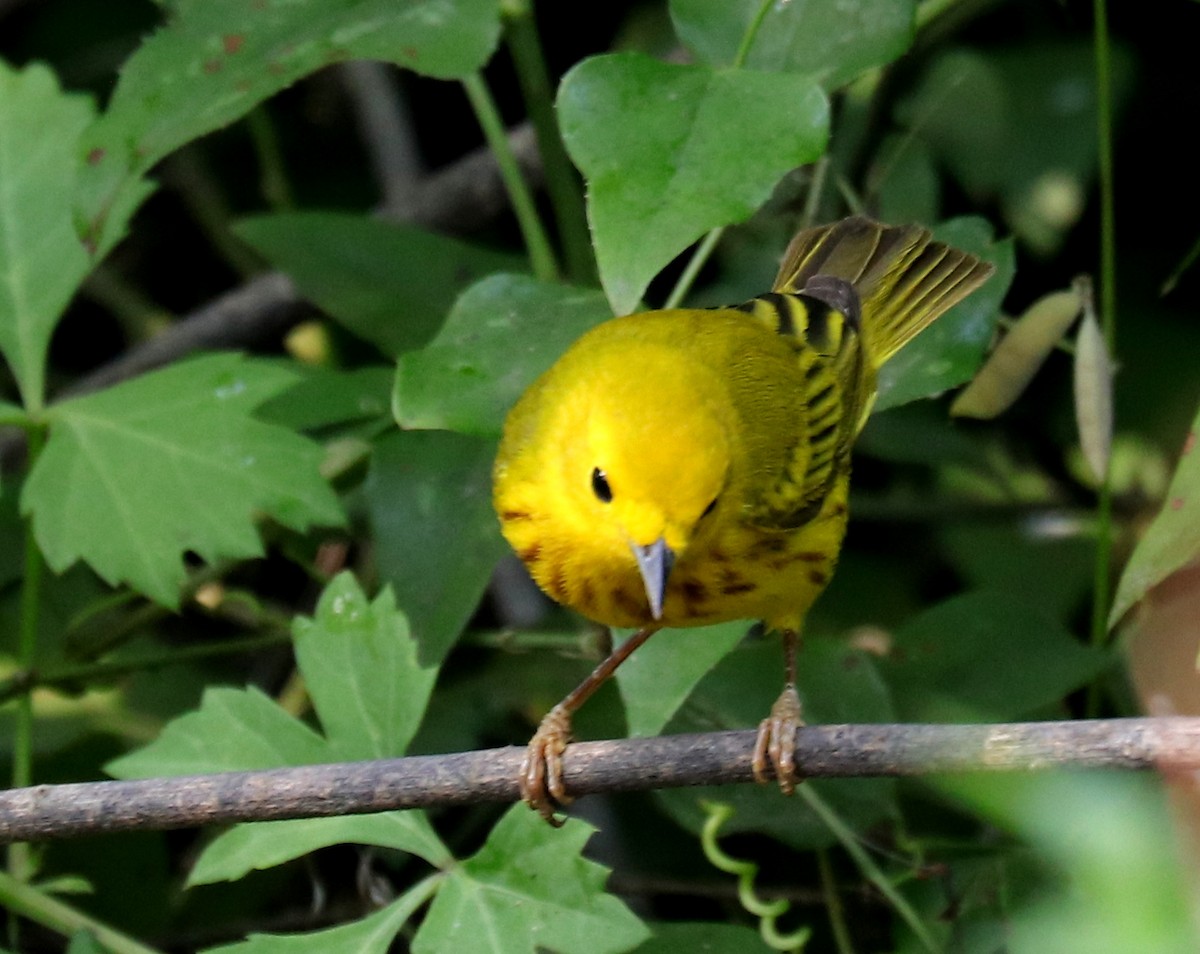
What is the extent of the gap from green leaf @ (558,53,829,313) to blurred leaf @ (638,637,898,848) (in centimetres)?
104

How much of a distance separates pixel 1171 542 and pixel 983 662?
0.98 meters

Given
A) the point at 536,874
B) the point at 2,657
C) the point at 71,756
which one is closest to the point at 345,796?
the point at 536,874

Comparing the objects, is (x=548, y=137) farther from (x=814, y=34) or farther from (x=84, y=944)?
(x=84, y=944)

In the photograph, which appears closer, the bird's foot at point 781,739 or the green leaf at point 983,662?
the bird's foot at point 781,739

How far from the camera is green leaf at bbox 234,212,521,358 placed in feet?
9.98

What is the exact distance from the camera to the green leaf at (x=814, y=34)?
7.00ft

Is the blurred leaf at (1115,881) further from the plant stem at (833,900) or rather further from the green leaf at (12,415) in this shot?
the green leaf at (12,415)

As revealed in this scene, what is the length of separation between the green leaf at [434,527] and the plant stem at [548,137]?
0.53 m

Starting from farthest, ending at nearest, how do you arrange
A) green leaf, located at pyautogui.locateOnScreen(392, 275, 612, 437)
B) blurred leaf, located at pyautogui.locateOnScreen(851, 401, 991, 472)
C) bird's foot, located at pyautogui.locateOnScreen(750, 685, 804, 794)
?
1. blurred leaf, located at pyautogui.locateOnScreen(851, 401, 991, 472)
2. green leaf, located at pyautogui.locateOnScreen(392, 275, 612, 437)
3. bird's foot, located at pyautogui.locateOnScreen(750, 685, 804, 794)

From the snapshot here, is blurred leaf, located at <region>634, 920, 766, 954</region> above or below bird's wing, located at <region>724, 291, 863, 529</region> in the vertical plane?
below

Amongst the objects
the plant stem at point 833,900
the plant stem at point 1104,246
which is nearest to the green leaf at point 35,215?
the plant stem at point 833,900

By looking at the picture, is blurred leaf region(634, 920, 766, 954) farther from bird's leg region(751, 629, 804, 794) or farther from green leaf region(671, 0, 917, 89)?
green leaf region(671, 0, 917, 89)

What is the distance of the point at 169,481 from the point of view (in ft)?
7.93

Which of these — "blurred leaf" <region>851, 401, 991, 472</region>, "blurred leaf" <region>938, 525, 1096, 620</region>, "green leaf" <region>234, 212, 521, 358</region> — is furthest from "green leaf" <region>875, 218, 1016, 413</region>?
"blurred leaf" <region>938, 525, 1096, 620</region>
